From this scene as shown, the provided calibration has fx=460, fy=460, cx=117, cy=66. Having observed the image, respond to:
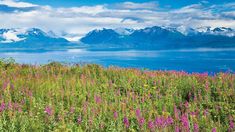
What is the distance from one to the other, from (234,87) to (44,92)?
6716 millimetres

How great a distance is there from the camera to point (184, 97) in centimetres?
1639

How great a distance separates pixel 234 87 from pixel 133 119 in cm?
552

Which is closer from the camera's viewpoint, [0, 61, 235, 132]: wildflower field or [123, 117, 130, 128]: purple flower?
[123, 117, 130, 128]: purple flower

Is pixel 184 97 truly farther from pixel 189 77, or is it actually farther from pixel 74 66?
→ pixel 74 66

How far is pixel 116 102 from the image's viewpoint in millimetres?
14312

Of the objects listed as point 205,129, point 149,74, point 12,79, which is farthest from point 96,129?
point 149,74

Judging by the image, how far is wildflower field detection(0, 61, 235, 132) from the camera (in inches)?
454

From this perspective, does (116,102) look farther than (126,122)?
Yes

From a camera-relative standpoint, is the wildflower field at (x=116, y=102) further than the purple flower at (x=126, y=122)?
Yes

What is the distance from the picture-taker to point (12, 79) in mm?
17172

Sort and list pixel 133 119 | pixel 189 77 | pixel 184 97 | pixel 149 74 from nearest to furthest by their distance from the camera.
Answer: pixel 133 119, pixel 184 97, pixel 189 77, pixel 149 74

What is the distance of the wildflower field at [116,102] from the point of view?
1154 centimetres

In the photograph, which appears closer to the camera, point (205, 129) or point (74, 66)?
point (205, 129)

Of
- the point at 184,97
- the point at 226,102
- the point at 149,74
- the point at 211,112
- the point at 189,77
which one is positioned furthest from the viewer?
the point at 149,74
